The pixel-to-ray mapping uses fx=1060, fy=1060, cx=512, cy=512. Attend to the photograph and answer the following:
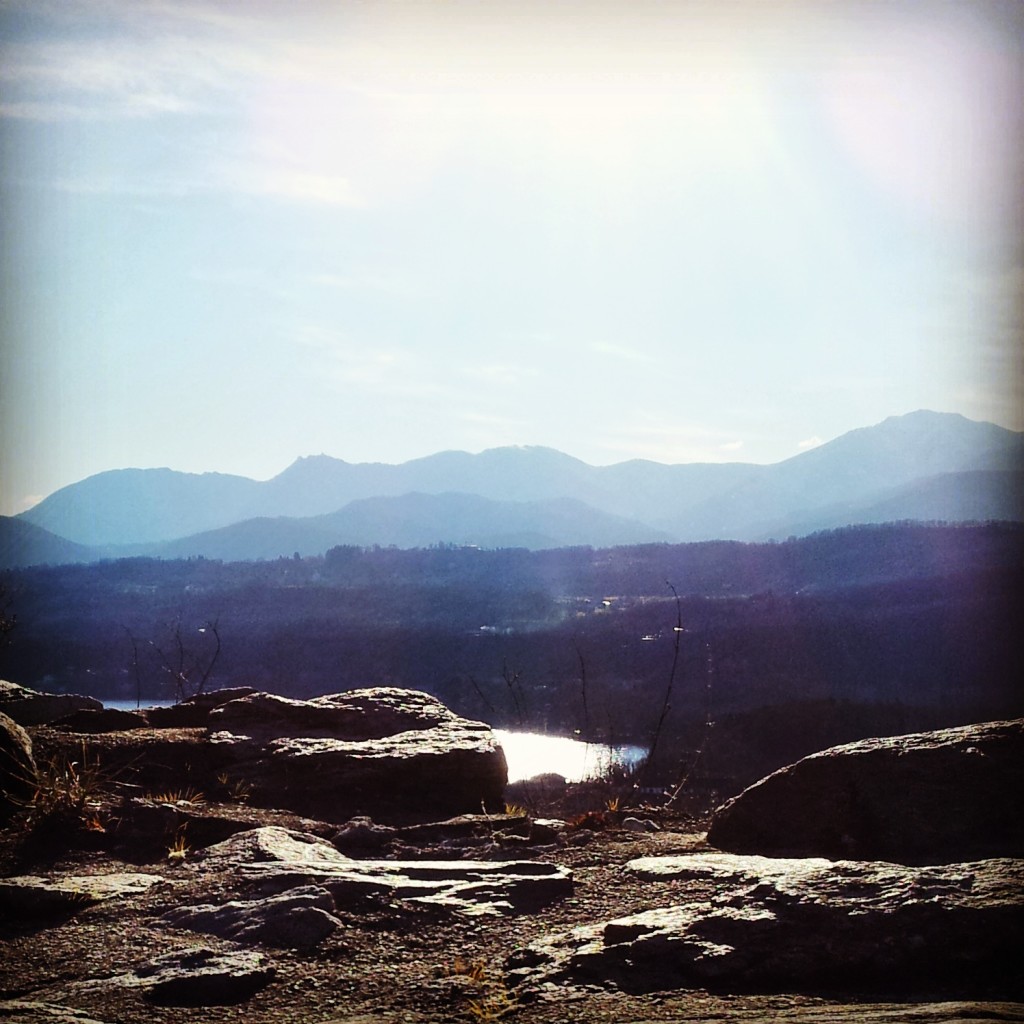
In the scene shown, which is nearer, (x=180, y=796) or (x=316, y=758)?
(x=180, y=796)

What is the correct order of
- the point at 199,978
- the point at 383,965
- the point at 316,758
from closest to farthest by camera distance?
the point at 199,978, the point at 383,965, the point at 316,758

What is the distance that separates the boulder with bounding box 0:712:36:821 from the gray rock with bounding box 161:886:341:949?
266cm

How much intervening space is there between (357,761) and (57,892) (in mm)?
3446

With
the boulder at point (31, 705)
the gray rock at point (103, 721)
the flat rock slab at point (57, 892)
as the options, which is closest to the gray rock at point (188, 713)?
the gray rock at point (103, 721)

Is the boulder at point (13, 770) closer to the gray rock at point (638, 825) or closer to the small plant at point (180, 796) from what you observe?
the small plant at point (180, 796)

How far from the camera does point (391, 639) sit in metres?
95.1

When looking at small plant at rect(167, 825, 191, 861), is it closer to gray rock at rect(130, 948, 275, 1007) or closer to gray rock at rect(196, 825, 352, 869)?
gray rock at rect(196, 825, 352, 869)

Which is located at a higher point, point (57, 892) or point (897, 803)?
point (897, 803)

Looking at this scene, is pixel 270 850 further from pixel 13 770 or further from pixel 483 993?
pixel 13 770

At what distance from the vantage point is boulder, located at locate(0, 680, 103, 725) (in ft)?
41.9

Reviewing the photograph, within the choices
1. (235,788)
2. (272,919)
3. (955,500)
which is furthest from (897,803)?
(955,500)

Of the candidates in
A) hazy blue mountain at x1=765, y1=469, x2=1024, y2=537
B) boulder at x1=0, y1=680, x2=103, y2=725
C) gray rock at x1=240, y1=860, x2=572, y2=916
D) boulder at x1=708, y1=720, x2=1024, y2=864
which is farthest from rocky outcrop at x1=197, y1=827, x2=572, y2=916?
hazy blue mountain at x1=765, y1=469, x2=1024, y2=537

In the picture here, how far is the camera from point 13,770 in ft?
26.8

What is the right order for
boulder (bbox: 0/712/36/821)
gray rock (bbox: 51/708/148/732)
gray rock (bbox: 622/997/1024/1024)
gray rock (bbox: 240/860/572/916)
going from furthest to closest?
gray rock (bbox: 51/708/148/732), boulder (bbox: 0/712/36/821), gray rock (bbox: 240/860/572/916), gray rock (bbox: 622/997/1024/1024)
